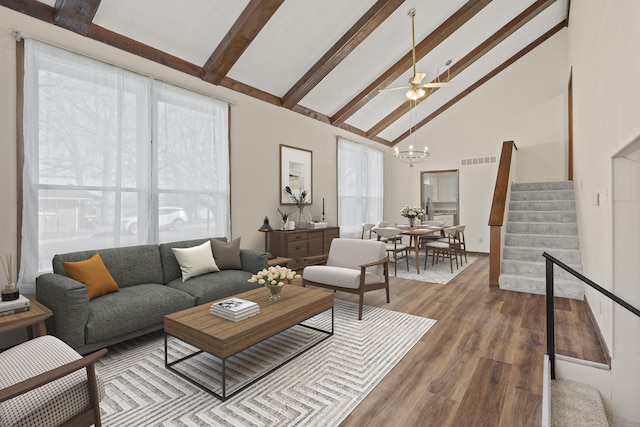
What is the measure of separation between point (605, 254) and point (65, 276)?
4.78m

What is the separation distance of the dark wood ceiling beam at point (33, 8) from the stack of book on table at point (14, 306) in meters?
2.61

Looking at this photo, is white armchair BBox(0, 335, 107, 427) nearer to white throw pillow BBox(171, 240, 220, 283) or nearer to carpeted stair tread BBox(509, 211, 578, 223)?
white throw pillow BBox(171, 240, 220, 283)

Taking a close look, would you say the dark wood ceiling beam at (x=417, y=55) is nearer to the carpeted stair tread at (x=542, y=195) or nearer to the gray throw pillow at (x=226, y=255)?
the carpeted stair tread at (x=542, y=195)

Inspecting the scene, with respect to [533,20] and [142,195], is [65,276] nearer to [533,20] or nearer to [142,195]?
[142,195]

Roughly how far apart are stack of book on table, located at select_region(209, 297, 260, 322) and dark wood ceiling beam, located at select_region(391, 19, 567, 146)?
7.81 metres

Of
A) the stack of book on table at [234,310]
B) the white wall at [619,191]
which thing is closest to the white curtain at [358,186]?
the white wall at [619,191]

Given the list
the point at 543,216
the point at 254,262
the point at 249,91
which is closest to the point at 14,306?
the point at 254,262

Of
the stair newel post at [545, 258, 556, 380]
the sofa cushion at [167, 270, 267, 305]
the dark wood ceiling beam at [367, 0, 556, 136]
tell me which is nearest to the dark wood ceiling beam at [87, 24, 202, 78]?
the sofa cushion at [167, 270, 267, 305]

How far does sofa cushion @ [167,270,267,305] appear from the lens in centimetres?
326

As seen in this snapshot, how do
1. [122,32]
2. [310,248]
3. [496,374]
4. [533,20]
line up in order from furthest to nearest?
[533,20], [310,248], [122,32], [496,374]

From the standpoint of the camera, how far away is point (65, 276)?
2814 millimetres

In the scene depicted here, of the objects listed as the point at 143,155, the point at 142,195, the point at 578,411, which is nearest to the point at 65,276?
the point at 142,195

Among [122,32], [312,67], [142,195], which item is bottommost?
[142,195]

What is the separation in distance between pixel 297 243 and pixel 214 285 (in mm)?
2186
